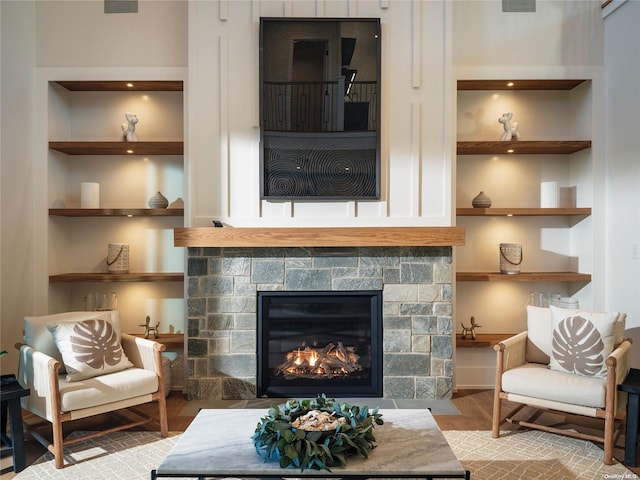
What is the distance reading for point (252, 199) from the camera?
3.81m

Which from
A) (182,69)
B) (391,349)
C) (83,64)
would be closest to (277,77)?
(182,69)

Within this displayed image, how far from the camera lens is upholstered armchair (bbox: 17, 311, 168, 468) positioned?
2.82 m

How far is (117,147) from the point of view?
4039 millimetres

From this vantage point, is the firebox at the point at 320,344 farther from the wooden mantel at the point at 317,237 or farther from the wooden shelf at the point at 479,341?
the wooden shelf at the point at 479,341

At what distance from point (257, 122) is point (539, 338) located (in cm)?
256

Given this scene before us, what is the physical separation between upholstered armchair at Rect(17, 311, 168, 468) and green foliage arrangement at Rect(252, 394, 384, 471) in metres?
1.28

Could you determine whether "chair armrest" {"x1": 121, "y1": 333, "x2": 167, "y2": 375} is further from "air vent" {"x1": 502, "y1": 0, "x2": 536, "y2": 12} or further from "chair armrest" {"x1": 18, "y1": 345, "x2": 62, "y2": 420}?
"air vent" {"x1": 502, "y1": 0, "x2": 536, "y2": 12}

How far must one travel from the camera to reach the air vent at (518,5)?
408 centimetres

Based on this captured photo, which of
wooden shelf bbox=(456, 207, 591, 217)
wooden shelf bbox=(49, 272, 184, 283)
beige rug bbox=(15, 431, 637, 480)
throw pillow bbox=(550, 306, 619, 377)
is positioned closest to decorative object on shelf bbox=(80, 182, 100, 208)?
wooden shelf bbox=(49, 272, 184, 283)

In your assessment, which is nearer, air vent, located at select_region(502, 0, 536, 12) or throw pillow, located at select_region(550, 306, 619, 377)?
throw pillow, located at select_region(550, 306, 619, 377)

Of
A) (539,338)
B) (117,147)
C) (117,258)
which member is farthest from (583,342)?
(117,147)

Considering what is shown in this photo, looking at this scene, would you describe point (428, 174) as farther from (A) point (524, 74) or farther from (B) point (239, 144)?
(B) point (239, 144)

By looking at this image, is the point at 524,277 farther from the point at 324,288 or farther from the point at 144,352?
the point at 144,352

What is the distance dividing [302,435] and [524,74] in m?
3.42
